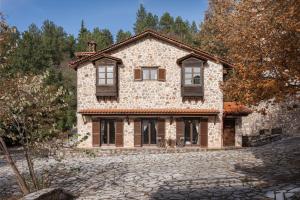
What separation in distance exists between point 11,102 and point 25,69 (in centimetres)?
4099

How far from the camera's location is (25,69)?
53.9 meters

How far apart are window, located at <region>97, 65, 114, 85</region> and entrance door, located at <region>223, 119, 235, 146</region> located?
929 cm

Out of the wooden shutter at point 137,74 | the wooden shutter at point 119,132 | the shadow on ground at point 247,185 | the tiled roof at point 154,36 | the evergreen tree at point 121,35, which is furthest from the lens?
the evergreen tree at point 121,35

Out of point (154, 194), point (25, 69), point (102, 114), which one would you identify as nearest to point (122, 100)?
point (102, 114)

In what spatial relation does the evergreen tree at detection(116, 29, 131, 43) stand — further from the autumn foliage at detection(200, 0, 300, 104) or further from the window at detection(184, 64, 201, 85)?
the autumn foliage at detection(200, 0, 300, 104)

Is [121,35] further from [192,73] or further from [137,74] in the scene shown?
[192,73]

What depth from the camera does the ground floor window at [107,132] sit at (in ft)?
92.3

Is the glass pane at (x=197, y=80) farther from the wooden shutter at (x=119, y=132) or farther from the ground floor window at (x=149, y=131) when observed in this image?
the wooden shutter at (x=119, y=132)

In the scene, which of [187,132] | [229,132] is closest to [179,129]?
[187,132]

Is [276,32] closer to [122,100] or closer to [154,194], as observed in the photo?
[154,194]

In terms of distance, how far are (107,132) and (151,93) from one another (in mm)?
4324

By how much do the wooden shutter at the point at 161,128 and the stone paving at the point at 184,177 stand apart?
5.97 metres

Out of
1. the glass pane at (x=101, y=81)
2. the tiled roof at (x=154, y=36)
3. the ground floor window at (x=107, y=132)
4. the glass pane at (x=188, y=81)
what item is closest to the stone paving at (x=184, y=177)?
the ground floor window at (x=107, y=132)

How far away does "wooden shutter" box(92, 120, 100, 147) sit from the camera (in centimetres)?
2786
